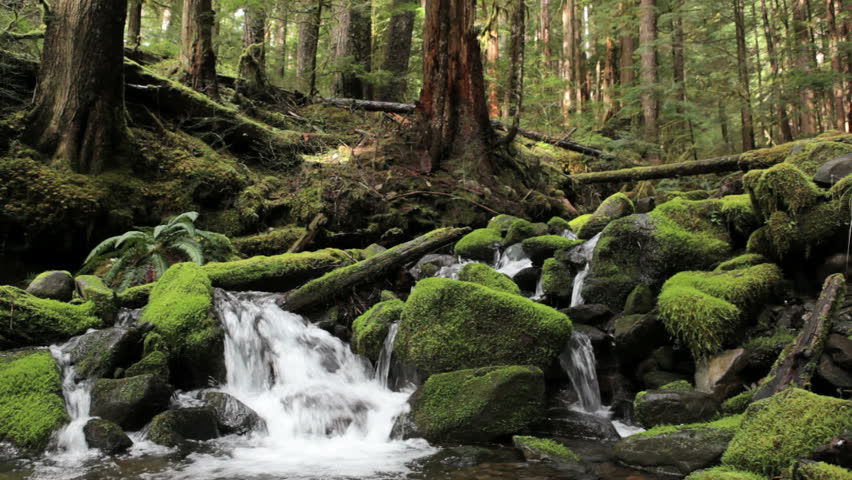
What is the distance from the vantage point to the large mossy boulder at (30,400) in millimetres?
4438

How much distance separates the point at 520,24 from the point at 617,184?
5.96 metres

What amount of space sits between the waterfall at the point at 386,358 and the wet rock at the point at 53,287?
3762 mm

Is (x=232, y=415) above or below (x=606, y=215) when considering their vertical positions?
→ below

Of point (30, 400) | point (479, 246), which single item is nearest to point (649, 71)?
point (479, 246)

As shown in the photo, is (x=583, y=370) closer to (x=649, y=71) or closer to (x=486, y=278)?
(x=486, y=278)

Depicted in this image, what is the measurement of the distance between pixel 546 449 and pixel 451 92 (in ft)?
30.3

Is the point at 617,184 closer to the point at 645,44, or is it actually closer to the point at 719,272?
the point at 645,44

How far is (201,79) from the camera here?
12.0 m

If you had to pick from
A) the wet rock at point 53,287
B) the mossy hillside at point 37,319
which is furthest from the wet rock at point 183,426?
the wet rock at point 53,287

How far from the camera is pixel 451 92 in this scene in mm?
12133

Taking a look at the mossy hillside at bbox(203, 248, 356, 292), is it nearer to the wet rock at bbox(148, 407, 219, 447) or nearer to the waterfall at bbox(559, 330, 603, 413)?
the wet rock at bbox(148, 407, 219, 447)

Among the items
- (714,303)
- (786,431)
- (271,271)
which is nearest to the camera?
(786,431)

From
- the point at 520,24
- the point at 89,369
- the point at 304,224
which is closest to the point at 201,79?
the point at 304,224

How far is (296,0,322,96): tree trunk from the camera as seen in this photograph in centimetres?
1446
